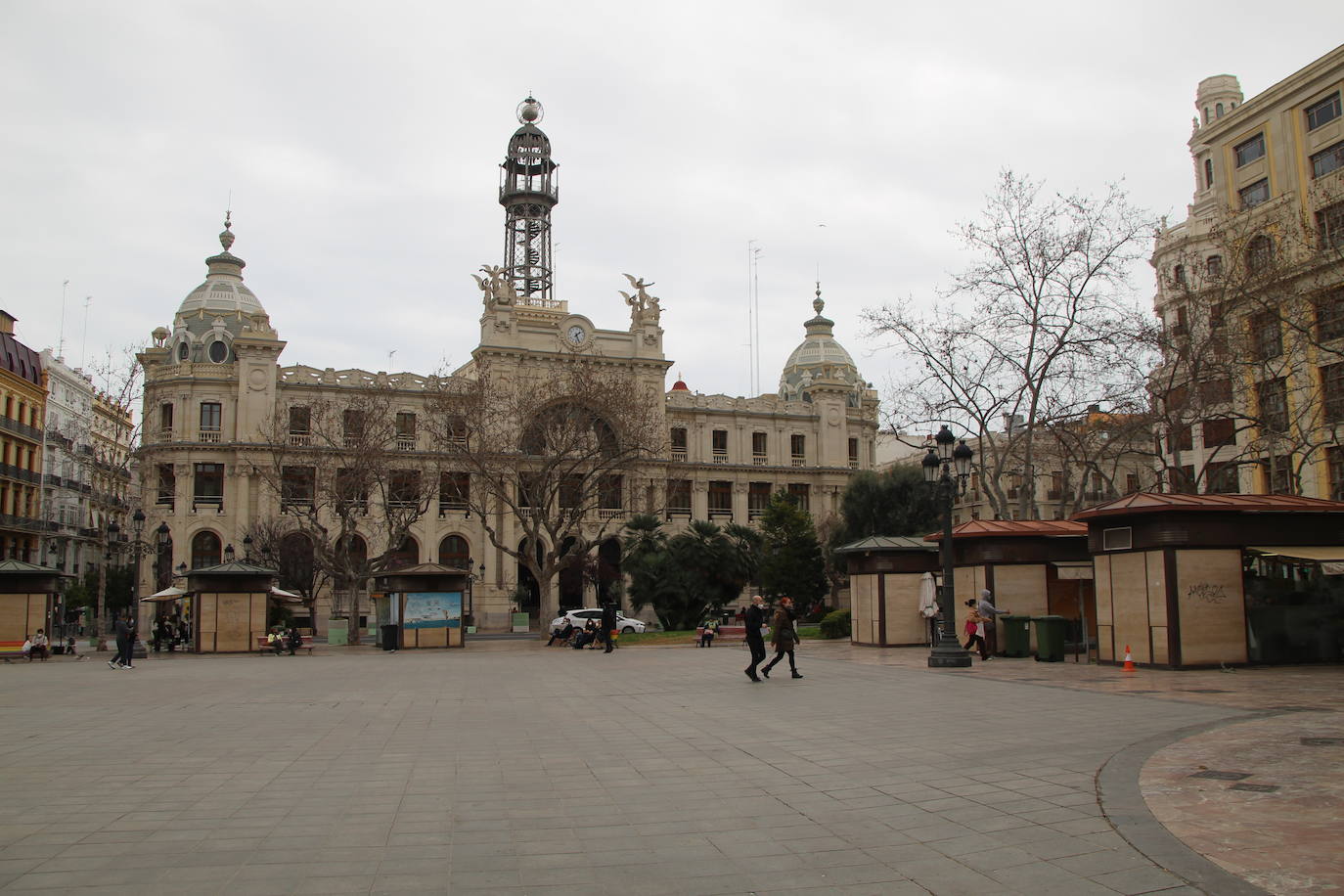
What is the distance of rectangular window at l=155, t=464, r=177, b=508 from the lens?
186ft

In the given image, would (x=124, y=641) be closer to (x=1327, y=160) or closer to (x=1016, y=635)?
(x=1016, y=635)

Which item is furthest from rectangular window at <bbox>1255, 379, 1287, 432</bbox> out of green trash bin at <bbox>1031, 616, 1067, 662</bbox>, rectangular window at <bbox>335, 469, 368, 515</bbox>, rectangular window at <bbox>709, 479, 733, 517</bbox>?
rectangular window at <bbox>709, 479, 733, 517</bbox>

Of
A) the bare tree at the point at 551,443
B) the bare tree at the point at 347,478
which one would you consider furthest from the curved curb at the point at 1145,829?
the bare tree at the point at 347,478

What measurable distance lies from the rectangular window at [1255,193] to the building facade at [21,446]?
61.8 meters

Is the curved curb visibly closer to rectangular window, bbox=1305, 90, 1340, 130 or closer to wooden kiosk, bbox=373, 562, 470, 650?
wooden kiosk, bbox=373, 562, 470, 650

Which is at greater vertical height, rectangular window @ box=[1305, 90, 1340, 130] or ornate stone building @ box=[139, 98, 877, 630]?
rectangular window @ box=[1305, 90, 1340, 130]

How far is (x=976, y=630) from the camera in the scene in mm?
22797

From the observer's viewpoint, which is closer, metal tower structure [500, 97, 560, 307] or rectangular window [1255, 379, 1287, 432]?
rectangular window [1255, 379, 1287, 432]

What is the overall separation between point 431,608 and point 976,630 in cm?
2034

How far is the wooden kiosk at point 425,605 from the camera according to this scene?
3544 centimetres

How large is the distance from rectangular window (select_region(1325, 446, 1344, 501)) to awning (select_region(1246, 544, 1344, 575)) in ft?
52.5

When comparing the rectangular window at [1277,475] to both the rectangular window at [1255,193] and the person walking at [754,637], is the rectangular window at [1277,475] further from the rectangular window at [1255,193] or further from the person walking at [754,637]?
the person walking at [754,637]

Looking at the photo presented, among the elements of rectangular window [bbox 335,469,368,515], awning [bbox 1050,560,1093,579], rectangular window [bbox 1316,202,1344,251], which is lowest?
awning [bbox 1050,560,1093,579]

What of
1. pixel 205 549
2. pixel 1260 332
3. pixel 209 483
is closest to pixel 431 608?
pixel 205 549
